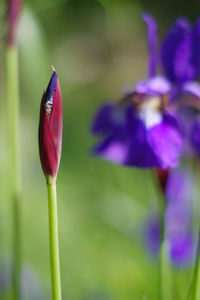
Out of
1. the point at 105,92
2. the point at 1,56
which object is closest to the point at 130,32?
the point at 105,92

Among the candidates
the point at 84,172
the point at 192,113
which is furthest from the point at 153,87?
the point at 84,172

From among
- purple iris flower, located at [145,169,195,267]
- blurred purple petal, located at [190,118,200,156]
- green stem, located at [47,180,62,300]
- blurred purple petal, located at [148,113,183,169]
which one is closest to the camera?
green stem, located at [47,180,62,300]

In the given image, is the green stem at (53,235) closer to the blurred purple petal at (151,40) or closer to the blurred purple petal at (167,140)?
the blurred purple petal at (167,140)

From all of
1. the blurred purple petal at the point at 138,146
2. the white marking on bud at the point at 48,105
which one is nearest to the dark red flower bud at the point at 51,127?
the white marking on bud at the point at 48,105

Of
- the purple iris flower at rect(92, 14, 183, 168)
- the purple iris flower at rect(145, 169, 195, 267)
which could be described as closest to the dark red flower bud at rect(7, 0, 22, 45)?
the purple iris flower at rect(92, 14, 183, 168)

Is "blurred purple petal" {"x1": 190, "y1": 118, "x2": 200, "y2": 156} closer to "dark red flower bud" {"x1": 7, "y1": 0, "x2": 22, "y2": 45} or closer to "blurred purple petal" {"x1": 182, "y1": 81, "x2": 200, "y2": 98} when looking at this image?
"blurred purple petal" {"x1": 182, "y1": 81, "x2": 200, "y2": 98}

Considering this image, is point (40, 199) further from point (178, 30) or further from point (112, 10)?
point (178, 30)
